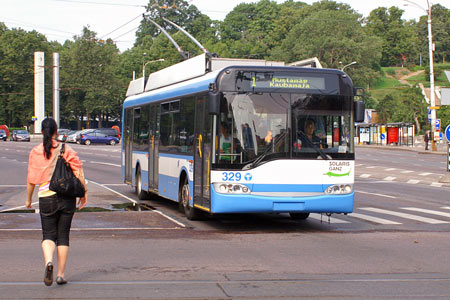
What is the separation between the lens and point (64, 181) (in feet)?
23.8

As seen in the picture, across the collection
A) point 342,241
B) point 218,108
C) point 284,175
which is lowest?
point 342,241

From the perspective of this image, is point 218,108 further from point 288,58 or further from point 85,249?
point 288,58

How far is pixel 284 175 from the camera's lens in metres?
12.0

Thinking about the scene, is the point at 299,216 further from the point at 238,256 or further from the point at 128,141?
the point at 128,141

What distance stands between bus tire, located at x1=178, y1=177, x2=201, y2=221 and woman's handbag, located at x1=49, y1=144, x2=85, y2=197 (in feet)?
20.7

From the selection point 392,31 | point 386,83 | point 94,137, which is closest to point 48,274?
point 94,137

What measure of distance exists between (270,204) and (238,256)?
101 inches

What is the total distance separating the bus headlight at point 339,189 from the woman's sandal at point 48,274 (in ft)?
20.0

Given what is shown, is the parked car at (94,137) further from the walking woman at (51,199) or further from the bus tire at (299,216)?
the walking woman at (51,199)

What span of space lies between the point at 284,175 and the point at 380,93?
13572cm

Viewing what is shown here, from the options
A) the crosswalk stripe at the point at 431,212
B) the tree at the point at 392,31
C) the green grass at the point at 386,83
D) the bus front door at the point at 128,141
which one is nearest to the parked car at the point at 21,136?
the bus front door at the point at 128,141

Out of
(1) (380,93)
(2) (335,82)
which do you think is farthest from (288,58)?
(2) (335,82)

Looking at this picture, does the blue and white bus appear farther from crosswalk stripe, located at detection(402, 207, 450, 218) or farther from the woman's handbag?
the woman's handbag

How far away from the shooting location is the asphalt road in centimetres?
730
